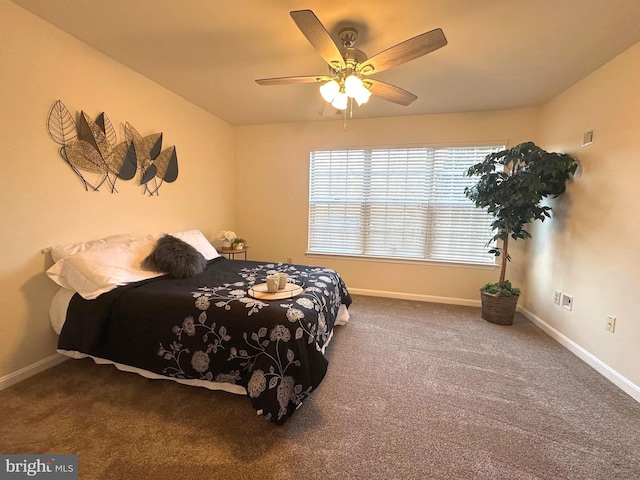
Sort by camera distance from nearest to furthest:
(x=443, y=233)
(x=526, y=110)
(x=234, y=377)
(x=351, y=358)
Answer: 1. (x=234, y=377)
2. (x=351, y=358)
3. (x=526, y=110)
4. (x=443, y=233)

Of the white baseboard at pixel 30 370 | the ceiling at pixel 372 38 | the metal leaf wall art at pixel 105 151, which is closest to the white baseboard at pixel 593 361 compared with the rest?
the ceiling at pixel 372 38

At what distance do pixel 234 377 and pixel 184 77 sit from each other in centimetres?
282

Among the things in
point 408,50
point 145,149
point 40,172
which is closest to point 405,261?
point 408,50

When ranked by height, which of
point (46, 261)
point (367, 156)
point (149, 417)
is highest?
point (367, 156)

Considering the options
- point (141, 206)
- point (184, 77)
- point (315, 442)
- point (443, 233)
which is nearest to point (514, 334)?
point (443, 233)

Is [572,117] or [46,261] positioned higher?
[572,117]

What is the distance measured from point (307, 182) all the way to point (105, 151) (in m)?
2.46

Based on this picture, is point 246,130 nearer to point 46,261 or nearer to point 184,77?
point 184,77

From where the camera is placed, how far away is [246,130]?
14.6 ft

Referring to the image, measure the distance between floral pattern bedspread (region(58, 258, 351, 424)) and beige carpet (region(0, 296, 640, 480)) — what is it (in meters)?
0.20

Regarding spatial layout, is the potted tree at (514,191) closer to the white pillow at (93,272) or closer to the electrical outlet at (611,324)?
the electrical outlet at (611,324)

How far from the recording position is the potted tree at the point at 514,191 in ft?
9.12

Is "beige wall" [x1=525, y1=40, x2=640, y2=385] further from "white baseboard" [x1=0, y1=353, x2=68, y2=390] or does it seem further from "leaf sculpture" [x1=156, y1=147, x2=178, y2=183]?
"white baseboard" [x1=0, y1=353, x2=68, y2=390]

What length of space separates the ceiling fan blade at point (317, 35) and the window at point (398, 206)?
2178mm
